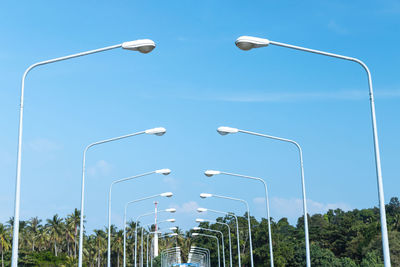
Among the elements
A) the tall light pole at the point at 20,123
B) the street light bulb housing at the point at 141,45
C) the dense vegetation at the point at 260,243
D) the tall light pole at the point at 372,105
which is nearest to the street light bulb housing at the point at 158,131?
the tall light pole at the point at 20,123

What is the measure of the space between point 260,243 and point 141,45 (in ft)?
274

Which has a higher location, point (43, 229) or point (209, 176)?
point (43, 229)

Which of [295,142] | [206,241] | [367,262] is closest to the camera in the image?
[295,142]

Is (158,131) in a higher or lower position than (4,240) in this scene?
lower

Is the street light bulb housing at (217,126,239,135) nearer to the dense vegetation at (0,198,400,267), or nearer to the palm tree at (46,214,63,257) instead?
the dense vegetation at (0,198,400,267)

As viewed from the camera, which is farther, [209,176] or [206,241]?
[206,241]

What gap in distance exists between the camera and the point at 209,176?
30.2 m

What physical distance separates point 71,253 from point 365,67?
108 m

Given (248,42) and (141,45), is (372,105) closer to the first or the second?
(248,42)

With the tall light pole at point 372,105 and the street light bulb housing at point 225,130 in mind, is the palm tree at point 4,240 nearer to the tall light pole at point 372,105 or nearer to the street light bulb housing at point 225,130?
the street light bulb housing at point 225,130

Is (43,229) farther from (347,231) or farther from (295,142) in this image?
(295,142)

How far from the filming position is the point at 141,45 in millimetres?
13977

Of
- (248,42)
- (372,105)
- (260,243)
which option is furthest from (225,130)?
(260,243)

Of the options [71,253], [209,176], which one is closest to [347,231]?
[71,253]
